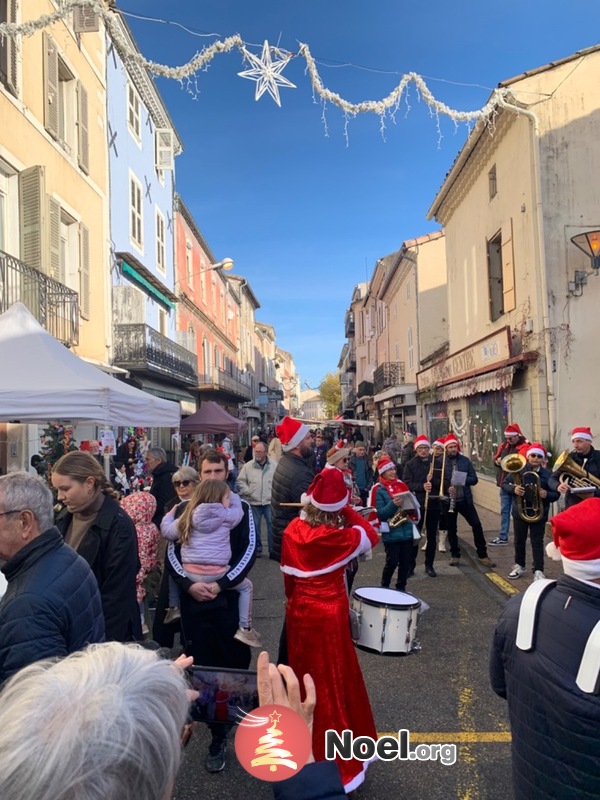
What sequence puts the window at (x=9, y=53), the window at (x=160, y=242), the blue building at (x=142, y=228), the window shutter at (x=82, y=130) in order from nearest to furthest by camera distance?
the window at (x=9, y=53) < the window shutter at (x=82, y=130) < the blue building at (x=142, y=228) < the window at (x=160, y=242)

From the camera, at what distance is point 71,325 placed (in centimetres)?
1052

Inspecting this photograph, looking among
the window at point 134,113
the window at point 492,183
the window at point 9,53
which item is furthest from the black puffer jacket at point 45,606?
the window at point 134,113

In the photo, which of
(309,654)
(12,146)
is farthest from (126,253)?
(309,654)

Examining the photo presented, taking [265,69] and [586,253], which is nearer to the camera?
[265,69]

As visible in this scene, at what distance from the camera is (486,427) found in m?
13.5

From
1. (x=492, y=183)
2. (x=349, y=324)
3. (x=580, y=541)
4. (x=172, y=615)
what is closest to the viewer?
(x=580, y=541)

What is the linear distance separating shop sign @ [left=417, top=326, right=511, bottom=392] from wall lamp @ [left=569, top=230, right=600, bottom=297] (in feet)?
4.82

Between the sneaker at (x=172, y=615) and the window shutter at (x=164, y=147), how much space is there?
17857 millimetres

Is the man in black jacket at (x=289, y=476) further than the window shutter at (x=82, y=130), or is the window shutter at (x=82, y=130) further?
the window shutter at (x=82, y=130)

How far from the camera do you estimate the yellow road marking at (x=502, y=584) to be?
6521 millimetres

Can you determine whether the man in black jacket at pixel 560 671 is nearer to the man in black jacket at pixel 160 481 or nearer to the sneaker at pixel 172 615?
the sneaker at pixel 172 615

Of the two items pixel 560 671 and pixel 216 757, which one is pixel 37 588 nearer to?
pixel 560 671

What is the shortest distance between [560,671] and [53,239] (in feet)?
34.5

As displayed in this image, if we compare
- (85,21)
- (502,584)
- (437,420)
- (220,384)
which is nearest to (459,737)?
(502,584)
